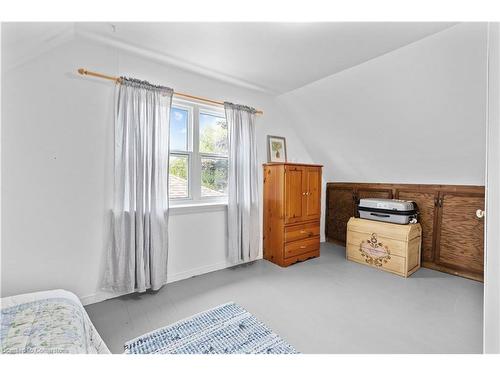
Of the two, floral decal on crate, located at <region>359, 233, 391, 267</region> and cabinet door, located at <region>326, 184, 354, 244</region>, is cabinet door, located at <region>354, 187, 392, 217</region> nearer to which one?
cabinet door, located at <region>326, 184, 354, 244</region>

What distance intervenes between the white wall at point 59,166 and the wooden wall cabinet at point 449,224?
351cm

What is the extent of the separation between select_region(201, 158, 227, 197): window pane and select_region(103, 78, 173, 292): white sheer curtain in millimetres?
590

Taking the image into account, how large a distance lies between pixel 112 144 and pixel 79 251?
39.4 inches

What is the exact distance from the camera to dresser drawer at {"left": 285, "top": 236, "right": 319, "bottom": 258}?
3.10 m

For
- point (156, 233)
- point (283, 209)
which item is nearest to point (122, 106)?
point (156, 233)

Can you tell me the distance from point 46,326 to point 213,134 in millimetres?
2327

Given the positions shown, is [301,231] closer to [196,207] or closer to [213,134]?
[196,207]

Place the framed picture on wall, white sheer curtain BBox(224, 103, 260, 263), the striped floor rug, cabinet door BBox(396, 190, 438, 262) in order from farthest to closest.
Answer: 1. the framed picture on wall
2. cabinet door BBox(396, 190, 438, 262)
3. white sheer curtain BBox(224, 103, 260, 263)
4. the striped floor rug

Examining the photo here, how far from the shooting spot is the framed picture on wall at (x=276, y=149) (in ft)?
11.0

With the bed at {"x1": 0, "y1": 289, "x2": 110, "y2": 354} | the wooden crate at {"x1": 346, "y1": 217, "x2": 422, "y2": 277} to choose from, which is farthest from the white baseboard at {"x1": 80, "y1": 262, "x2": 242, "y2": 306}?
the wooden crate at {"x1": 346, "y1": 217, "x2": 422, "y2": 277}

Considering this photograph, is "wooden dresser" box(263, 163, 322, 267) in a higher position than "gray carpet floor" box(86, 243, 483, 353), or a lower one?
higher

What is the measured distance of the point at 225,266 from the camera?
2996 mm

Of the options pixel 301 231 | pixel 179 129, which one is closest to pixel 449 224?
pixel 301 231

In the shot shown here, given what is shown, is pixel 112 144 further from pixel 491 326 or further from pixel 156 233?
pixel 491 326
